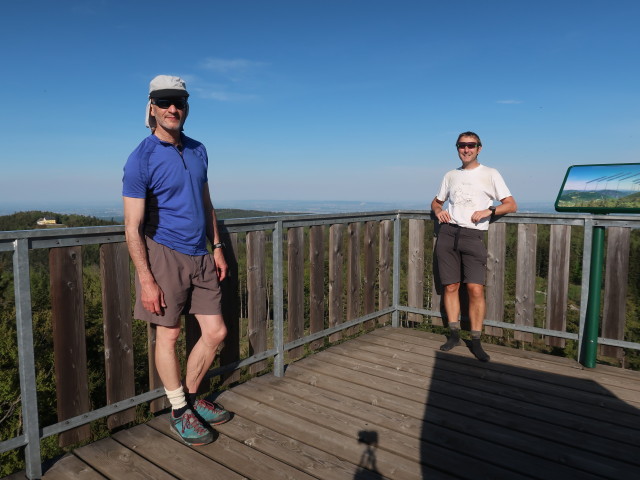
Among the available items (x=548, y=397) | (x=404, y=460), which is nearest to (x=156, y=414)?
(x=404, y=460)

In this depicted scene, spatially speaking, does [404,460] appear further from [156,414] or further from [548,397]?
[156,414]

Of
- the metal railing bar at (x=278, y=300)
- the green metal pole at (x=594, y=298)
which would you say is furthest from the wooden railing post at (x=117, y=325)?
the green metal pole at (x=594, y=298)

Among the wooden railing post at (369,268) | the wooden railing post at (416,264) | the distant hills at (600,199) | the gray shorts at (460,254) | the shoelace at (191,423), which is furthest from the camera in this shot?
the wooden railing post at (416,264)

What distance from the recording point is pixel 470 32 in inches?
1284

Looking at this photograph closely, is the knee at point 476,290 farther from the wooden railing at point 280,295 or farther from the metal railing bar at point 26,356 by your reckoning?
the metal railing bar at point 26,356

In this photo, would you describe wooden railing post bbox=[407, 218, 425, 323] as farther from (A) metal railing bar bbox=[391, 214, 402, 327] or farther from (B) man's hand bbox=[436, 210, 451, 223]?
(B) man's hand bbox=[436, 210, 451, 223]

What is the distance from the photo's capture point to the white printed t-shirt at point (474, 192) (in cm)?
347

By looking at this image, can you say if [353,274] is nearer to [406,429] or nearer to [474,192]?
[474,192]

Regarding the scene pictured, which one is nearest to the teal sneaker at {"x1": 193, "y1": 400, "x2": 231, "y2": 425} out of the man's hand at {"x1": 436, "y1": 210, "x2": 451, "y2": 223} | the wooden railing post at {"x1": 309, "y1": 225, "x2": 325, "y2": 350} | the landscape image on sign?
the wooden railing post at {"x1": 309, "y1": 225, "x2": 325, "y2": 350}

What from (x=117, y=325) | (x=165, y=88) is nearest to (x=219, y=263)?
(x=117, y=325)

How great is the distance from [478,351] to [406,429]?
55.7 inches

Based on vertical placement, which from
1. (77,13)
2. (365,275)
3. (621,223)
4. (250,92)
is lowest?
(365,275)

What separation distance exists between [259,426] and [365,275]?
198 centimetres

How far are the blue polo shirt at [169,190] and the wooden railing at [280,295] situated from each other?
27 cm
